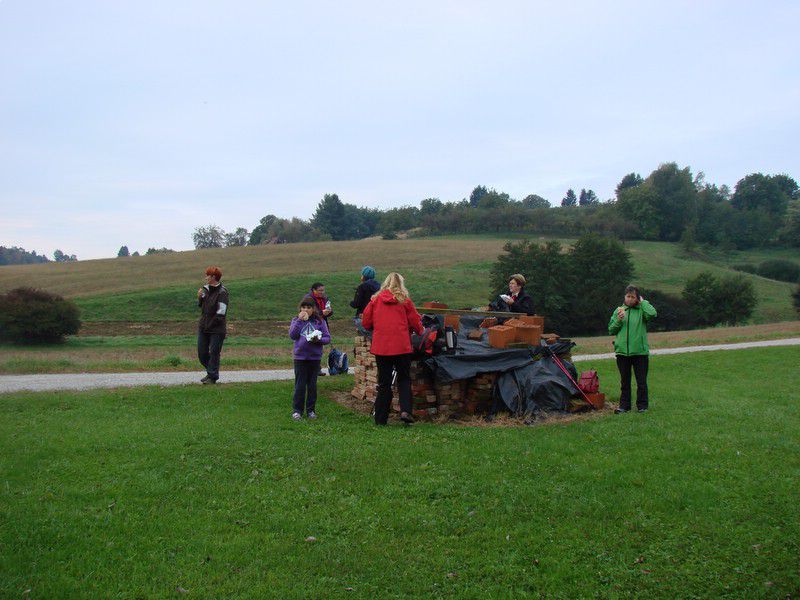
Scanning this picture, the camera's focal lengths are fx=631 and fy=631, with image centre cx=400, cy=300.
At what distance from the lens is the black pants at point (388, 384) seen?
8.28 m

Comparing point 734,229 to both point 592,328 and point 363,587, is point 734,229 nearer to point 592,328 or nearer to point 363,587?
point 592,328

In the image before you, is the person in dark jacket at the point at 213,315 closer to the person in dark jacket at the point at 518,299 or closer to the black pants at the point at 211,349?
the black pants at the point at 211,349

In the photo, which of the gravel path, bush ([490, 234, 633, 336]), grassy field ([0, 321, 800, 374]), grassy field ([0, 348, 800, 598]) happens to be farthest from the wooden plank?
bush ([490, 234, 633, 336])

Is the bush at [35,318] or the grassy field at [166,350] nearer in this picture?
the grassy field at [166,350]

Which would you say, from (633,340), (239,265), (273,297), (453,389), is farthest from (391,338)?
(239,265)

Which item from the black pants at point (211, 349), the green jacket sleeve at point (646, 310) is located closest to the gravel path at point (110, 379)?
the black pants at point (211, 349)

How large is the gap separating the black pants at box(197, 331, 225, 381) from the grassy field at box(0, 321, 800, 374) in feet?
13.6

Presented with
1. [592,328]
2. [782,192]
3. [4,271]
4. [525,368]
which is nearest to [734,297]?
[592,328]

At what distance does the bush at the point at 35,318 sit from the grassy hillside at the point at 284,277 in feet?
31.5

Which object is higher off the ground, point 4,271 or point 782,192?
point 782,192

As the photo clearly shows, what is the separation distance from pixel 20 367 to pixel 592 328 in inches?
1775

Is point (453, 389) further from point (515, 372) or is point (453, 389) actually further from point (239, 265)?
point (239, 265)

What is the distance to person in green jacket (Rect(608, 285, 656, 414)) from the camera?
371 inches

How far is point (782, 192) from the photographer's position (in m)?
134
